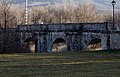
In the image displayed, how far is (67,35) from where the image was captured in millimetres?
54688

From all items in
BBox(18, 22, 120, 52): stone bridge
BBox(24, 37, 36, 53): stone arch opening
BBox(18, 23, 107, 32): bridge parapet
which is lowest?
BBox(24, 37, 36, 53): stone arch opening

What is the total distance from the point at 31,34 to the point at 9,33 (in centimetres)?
561

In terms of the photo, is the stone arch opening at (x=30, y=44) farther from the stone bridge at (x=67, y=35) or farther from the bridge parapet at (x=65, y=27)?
the bridge parapet at (x=65, y=27)

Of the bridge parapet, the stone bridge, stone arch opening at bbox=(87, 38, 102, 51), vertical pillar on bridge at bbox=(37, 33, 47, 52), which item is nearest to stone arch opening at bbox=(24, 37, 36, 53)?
the stone bridge

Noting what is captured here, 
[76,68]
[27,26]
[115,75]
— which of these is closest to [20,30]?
[27,26]

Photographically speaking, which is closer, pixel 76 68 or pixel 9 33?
pixel 76 68

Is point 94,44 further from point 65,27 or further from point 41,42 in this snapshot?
point 41,42

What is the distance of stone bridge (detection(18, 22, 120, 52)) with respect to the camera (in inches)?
1918

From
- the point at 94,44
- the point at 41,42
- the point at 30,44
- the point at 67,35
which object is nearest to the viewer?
the point at 67,35

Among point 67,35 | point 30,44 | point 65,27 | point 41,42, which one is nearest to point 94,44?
point 67,35

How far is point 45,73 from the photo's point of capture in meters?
21.4

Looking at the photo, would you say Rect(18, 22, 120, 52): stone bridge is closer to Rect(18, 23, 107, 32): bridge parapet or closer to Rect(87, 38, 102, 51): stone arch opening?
Rect(18, 23, 107, 32): bridge parapet

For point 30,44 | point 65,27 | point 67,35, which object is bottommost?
point 30,44

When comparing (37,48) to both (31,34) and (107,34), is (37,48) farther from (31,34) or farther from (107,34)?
(107,34)
